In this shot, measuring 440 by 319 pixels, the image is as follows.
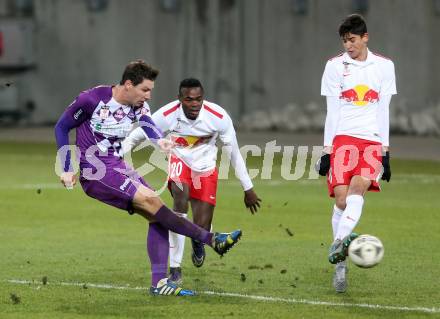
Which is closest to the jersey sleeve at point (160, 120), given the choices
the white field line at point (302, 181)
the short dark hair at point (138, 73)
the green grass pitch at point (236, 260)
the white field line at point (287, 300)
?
the short dark hair at point (138, 73)

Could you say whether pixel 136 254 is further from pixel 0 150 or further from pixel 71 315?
pixel 0 150

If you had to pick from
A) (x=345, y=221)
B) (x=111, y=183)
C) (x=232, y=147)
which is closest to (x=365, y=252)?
(x=345, y=221)

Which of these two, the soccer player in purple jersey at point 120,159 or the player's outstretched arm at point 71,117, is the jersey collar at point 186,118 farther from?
the player's outstretched arm at point 71,117

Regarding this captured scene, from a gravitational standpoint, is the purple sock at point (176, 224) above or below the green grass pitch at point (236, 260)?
above

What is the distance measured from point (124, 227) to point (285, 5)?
19.5 meters

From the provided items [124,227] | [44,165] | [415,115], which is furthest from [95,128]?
[415,115]

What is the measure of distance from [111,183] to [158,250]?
737mm

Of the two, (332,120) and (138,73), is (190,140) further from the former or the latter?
(332,120)

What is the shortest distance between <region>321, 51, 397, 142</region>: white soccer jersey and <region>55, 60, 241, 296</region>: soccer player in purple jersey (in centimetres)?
165

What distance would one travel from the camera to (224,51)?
3638cm

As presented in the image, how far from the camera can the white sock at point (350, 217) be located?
11242mm

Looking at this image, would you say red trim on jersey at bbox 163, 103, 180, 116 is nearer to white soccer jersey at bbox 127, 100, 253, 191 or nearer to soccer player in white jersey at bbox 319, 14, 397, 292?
white soccer jersey at bbox 127, 100, 253, 191

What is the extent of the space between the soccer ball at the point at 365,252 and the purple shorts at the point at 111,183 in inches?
78.5

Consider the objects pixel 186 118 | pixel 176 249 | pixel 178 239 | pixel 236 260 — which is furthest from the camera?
pixel 236 260
